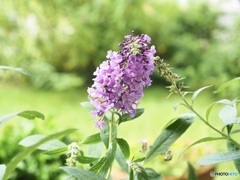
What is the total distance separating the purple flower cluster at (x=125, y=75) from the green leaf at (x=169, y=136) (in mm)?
72

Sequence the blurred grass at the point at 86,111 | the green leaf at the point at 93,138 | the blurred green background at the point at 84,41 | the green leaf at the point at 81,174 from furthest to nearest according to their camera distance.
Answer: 1. the blurred green background at the point at 84,41
2. the blurred grass at the point at 86,111
3. the green leaf at the point at 93,138
4. the green leaf at the point at 81,174

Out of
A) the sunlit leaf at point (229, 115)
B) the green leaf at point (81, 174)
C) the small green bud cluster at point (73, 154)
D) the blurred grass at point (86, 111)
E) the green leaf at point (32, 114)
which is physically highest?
the blurred grass at point (86, 111)

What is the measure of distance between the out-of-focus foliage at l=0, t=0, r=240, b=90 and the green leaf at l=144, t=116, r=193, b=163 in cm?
273

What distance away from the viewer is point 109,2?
3420 millimetres

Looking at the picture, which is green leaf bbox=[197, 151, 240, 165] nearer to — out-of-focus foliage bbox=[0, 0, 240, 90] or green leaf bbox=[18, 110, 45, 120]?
green leaf bbox=[18, 110, 45, 120]

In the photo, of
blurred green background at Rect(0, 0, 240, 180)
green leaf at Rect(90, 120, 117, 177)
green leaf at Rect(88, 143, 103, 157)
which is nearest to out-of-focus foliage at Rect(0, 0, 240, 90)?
blurred green background at Rect(0, 0, 240, 180)

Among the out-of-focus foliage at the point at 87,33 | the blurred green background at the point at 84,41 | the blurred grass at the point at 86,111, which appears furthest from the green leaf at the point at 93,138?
the out-of-focus foliage at the point at 87,33

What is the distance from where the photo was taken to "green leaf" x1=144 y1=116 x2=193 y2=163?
577 millimetres

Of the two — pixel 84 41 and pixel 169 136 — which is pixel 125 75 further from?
pixel 84 41

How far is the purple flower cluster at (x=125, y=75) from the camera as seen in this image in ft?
1.72

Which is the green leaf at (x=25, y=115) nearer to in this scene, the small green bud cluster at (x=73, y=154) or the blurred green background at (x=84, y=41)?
Answer: the small green bud cluster at (x=73, y=154)

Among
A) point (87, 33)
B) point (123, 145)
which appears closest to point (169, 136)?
point (123, 145)

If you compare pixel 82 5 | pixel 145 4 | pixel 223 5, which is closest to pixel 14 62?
pixel 82 5

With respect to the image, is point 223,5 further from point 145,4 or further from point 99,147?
point 99,147
